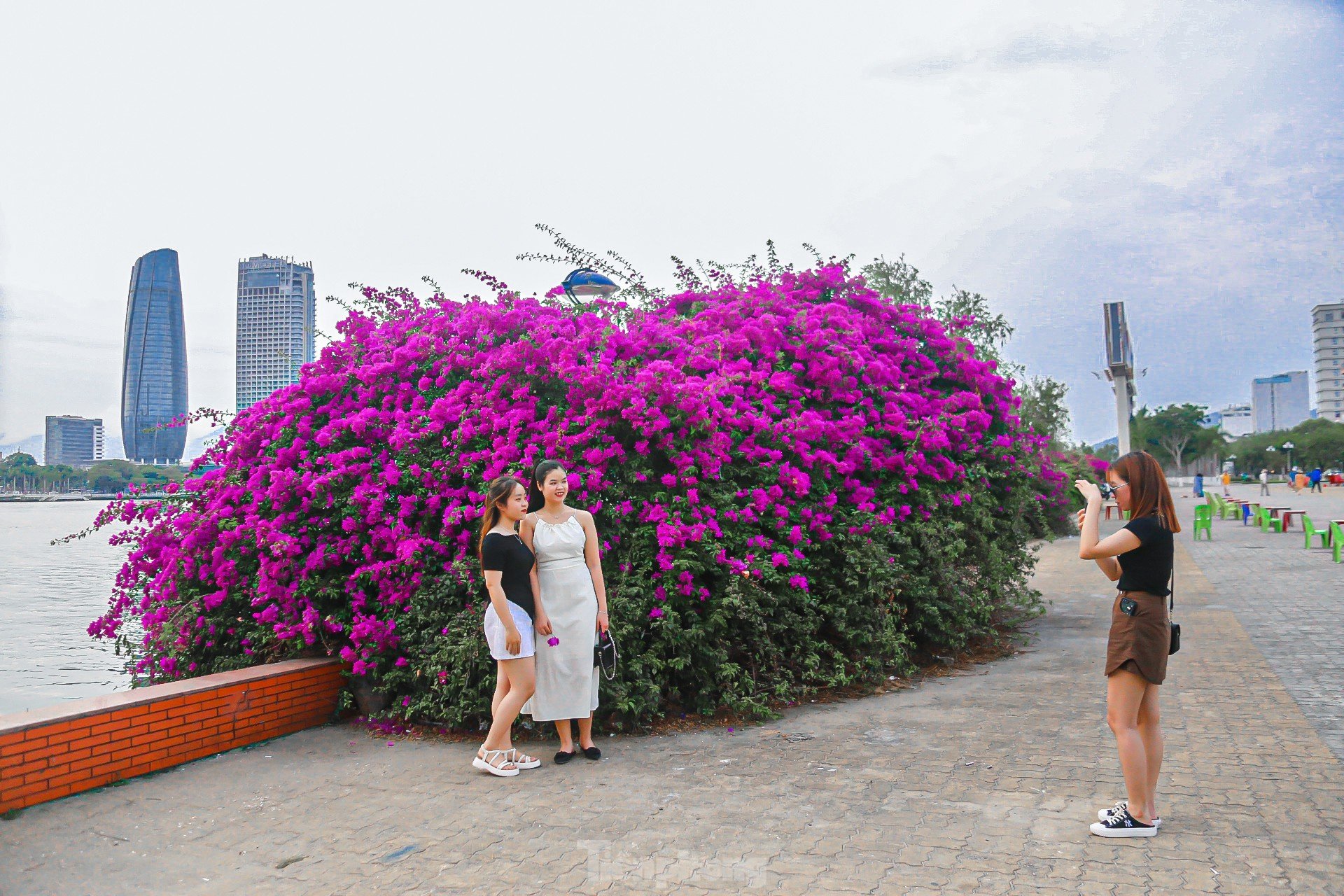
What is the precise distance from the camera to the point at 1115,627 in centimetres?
391

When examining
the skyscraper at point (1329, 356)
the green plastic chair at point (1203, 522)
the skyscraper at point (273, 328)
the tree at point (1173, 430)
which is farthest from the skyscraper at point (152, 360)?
the skyscraper at point (1329, 356)

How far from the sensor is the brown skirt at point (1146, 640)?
12.4 ft

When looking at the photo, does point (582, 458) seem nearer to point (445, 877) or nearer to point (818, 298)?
point (445, 877)

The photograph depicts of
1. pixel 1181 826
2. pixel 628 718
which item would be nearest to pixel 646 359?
pixel 628 718

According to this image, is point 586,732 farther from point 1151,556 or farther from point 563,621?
point 1151,556

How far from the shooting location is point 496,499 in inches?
195

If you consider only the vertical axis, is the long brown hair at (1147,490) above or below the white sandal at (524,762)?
above

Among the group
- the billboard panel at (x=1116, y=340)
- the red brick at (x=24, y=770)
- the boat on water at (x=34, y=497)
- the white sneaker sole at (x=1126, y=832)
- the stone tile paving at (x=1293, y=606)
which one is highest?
the billboard panel at (x=1116, y=340)

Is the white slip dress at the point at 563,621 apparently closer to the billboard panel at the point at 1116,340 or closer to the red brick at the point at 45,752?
the red brick at the point at 45,752

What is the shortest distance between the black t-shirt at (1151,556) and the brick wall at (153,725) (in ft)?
15.5

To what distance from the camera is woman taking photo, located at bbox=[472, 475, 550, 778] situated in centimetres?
489

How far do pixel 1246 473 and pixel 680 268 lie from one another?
107 metres

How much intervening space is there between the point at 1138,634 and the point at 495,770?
3113 millimetres

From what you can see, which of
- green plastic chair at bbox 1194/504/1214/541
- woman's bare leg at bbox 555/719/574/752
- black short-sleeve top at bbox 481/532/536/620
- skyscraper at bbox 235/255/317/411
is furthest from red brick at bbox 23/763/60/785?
green plastic chair at bbox 1194/504/1214/541
